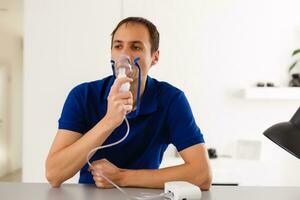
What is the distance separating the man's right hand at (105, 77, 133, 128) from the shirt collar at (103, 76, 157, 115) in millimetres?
297

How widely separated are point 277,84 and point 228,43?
21.8 inches

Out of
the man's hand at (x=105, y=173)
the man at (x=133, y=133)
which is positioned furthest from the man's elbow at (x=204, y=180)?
the man's hand at (x=105, y=173)

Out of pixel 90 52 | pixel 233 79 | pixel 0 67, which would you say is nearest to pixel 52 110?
pixel 90 52

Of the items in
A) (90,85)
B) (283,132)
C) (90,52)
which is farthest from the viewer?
(90,52)

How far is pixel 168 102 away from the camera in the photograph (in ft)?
4.84

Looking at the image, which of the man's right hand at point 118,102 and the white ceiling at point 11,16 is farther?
the white ceiling at point 11,16

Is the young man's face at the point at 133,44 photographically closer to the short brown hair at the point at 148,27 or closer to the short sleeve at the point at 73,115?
the short brown hair at the point at 148,27

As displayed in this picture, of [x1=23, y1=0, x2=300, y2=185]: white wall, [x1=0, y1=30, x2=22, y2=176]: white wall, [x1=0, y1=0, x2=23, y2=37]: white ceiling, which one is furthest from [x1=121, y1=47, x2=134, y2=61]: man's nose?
[x1=0, y1=30, x2=22, y2=176]: white wall

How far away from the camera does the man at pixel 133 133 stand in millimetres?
1191

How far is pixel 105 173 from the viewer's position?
118 cm

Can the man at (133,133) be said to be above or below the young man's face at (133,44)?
below

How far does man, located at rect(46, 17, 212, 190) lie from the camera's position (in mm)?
1191

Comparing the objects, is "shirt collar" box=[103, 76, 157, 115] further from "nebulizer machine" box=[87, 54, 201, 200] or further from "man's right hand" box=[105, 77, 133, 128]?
"man's right hand" box=[105, 77, 133, 128]

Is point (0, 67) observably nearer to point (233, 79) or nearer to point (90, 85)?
point (233, 79)
